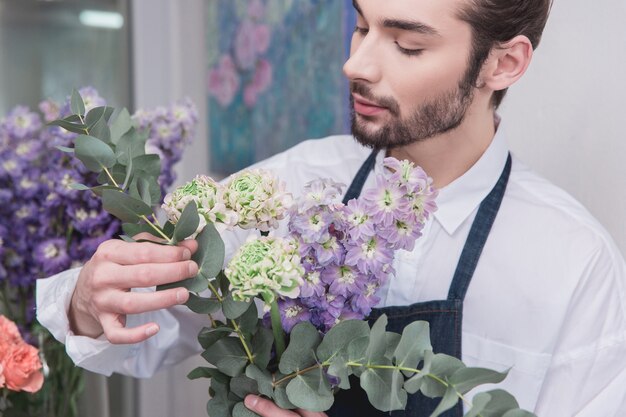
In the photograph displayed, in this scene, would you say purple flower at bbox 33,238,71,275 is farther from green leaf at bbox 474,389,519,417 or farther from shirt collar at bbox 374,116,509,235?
green leaf at bbox 474,389,519,417

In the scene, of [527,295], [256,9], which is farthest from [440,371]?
[256,9]

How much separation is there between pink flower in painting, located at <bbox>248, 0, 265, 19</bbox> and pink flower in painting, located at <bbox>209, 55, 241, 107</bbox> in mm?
186

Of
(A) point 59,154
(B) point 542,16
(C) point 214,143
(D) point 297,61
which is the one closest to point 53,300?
(A) point 59,154

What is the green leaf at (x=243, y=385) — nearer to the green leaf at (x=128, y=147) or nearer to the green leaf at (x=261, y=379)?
the green leaf at (x=261, y=379)

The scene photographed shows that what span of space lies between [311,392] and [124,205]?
0.86ft

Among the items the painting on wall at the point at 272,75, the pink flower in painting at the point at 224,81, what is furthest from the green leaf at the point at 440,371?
the pink flower in painting at the point at 224,81

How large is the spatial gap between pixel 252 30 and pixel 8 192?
0.98 m

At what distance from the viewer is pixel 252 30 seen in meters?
2.20

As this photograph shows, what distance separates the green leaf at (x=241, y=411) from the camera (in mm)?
846

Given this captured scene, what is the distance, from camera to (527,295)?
1078 millimetres

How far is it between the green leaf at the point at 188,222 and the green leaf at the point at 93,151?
4.9 inches

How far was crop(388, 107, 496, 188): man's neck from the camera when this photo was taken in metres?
1.16

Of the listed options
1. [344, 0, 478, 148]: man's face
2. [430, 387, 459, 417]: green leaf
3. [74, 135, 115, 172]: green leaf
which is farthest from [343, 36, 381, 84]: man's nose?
[430, 387, 459, 417]: green leaf

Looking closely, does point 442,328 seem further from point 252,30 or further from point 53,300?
point 252,30
